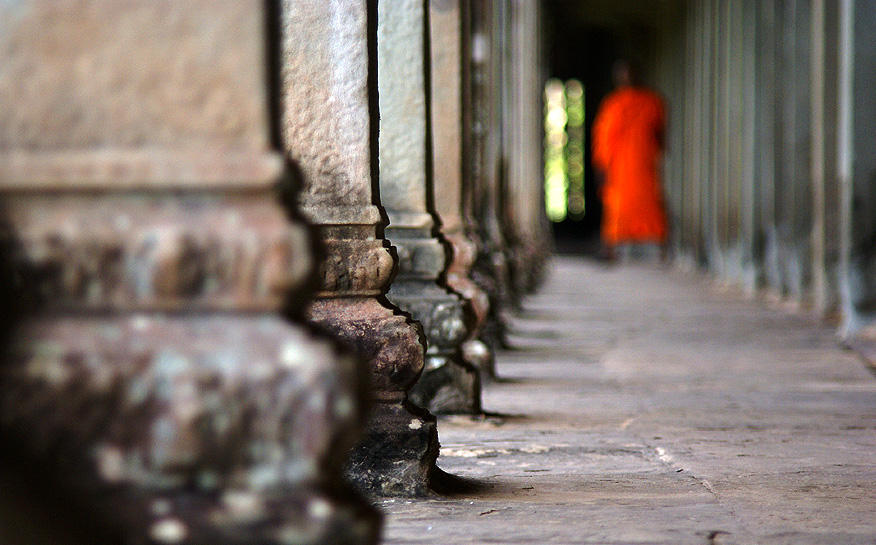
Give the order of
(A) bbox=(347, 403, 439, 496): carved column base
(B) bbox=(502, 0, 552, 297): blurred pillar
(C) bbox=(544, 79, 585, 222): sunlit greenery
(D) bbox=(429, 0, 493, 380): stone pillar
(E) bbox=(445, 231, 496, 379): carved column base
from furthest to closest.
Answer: (C) bbox=(544, 79, 585, 222): sunlit greenery < (B) bbox=(502, 0, 552, 297): blurred pillar < (D) bbox=(429, 0, 493, 380): stone pillar < (E) bbox=(445, 231, 496, 379): carved column base < (A) bbox=(347, 403, 439, 496): carved column base

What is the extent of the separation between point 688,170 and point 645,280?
496cm

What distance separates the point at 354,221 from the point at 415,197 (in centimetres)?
114

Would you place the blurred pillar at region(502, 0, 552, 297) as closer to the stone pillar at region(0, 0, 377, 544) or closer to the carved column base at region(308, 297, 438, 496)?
the carved column base at region(308, 297, 438, 496)

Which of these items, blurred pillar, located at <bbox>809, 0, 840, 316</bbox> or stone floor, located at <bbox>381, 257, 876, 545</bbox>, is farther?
blurred pillar, located at <bbox>809, 0, 840, 316</bbox>

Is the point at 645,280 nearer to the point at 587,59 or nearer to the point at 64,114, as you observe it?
the point at 64,114

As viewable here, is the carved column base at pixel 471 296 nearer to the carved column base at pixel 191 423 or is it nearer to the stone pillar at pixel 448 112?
the stone pillar at pixel 448 112

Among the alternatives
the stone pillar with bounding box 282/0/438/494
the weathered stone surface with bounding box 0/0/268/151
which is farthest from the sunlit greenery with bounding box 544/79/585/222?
the weathered stone surface with bounding box 0/0/268/151

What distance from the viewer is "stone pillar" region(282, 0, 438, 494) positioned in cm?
293

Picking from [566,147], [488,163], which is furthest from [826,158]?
[566,147]

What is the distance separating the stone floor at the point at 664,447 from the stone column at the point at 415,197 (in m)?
0.17

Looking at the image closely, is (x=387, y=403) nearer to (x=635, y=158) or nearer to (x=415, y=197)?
(x=415, y=197)

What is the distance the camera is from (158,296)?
4.79ft

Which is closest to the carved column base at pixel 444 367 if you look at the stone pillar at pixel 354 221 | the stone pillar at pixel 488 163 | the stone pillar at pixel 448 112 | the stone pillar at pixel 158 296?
the stone pillar at pixel 488 163

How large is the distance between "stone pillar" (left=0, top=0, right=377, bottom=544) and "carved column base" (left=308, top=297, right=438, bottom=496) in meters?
1.42
